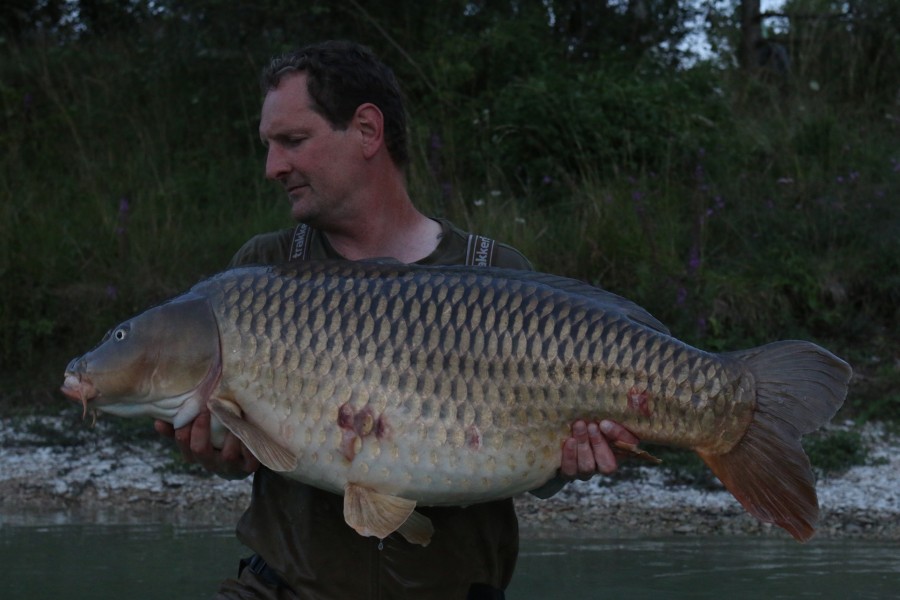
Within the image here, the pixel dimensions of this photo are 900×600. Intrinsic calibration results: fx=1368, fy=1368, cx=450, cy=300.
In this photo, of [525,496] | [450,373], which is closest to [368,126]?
[450,373]

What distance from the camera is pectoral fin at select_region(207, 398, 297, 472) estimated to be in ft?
9.17

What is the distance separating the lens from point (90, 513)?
6.20 metres

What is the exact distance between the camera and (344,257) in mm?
3322

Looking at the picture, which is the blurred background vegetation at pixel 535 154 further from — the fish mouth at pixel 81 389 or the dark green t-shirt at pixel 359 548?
the fish mouth at pixel 81 389

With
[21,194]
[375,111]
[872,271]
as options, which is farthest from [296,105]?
[21,194]

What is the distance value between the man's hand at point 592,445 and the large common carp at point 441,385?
20mm

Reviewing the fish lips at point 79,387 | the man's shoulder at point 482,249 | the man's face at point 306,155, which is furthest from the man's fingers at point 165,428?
the man's shoulder at point 482,249

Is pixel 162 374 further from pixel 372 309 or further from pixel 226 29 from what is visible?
pixel 226 29

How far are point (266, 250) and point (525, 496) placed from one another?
322cm

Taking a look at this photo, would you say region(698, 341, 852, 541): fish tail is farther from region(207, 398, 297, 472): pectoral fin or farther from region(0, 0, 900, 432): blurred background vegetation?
region(0, 0, 900, 432): blurred background vegetation

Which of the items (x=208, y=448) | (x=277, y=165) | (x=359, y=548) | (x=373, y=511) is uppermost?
(x=277, y=165)

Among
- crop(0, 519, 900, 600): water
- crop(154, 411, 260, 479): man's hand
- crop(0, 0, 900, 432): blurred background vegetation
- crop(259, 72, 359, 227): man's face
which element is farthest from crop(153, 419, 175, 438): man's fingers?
crop(0, 0, 900, 432): blurred background vegetation

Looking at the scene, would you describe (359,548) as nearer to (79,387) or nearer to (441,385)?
(441,385)

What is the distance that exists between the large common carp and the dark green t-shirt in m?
0.17
